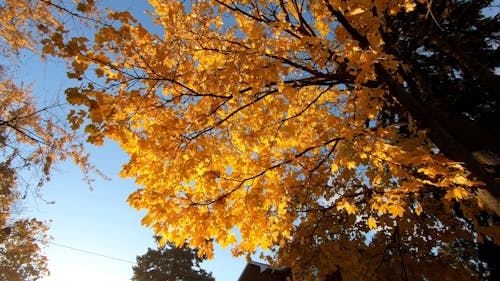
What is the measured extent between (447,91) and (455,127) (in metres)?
3.86

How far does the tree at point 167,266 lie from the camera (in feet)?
93.9

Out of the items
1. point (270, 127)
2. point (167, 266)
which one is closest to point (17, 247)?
point (167, 266)

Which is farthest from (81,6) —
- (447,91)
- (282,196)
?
(447,91)

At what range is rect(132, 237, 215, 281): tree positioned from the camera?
93.9 feet

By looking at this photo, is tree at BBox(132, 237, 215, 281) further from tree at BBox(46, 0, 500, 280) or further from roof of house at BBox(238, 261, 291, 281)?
tree at BBox(46, 0, 500, 280)

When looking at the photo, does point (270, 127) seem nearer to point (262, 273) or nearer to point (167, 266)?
point (262, 273)

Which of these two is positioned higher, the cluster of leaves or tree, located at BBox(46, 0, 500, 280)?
the cluster of leaves

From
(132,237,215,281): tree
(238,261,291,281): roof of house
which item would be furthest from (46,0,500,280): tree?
(132,237,215,281): tree

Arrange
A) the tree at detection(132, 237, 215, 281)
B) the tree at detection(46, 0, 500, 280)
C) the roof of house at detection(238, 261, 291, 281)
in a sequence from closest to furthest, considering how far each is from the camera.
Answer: the tree at detection(46, 0, 500, 280) < the roof of house at detection(238, 261, 291, 281) < the tree at detection(132, 237, 215, 281)

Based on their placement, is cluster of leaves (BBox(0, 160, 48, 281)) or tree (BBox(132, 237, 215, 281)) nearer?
cluster of leaves (BBox(0, 160, 48, 281))

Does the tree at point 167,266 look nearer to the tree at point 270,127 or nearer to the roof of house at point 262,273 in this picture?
the roof of house at point 262,273

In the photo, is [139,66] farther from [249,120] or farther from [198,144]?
[249,120]

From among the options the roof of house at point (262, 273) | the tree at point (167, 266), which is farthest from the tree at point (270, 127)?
the tree at point (167, 266)

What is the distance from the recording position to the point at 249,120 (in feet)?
15.6
